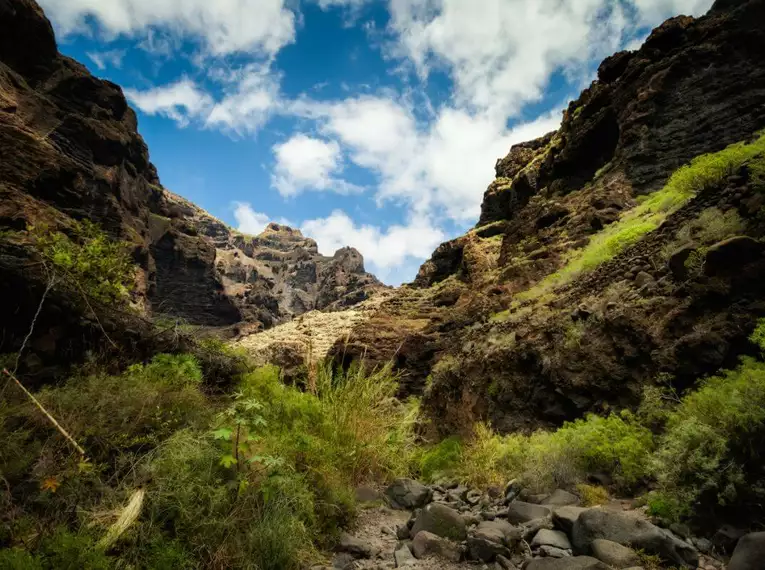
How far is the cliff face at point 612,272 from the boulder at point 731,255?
0.02 m

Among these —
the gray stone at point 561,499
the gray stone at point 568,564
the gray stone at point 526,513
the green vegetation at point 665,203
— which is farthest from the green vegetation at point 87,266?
the green vegetation at point 665,203

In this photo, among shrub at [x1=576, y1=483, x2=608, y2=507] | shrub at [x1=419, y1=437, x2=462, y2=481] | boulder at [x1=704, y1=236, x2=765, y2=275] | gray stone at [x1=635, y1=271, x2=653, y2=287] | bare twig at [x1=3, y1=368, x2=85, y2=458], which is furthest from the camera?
shrub at [x1=419, y1=437, x2=462, y2=481]

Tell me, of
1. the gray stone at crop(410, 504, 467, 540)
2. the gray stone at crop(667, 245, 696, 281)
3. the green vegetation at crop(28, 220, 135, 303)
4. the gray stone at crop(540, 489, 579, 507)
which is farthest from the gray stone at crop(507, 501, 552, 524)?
the green vegetation at crop(28, 220, 135, 303)

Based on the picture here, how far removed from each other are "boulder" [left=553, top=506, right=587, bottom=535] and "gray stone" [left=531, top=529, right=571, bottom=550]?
0.22 ft

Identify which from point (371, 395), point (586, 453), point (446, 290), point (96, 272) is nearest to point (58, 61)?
point (446, 290)

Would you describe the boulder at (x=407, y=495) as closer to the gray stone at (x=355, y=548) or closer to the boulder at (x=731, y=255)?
the gray stone at (x=355, y=548)

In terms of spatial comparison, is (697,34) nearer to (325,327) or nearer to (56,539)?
(56,539)

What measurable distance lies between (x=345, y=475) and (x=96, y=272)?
4295 mm

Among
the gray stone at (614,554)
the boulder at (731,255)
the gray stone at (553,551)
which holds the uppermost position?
the boulder at (731,255)

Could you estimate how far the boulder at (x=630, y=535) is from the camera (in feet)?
9.19

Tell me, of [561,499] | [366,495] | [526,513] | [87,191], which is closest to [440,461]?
[366,495]

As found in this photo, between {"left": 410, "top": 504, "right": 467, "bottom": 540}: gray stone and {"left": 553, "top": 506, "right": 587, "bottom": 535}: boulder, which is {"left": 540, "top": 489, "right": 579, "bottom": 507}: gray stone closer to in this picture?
{"left": 553, "top": 506, "right": 587, "bottom": 535}: boulder

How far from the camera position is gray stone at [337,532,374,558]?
12.5 feet

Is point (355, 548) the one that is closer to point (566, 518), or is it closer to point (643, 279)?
point (566, 518)
